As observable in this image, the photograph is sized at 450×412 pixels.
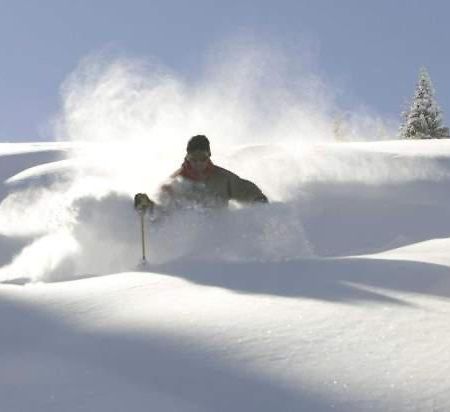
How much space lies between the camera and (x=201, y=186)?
5.64 meters

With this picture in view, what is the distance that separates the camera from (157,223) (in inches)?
212

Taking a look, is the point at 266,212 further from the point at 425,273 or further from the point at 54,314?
the point at 54,314

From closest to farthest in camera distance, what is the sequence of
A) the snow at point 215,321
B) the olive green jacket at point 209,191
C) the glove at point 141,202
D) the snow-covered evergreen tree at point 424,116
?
1. the snow at point 215,321
2. the glove at point 141,202
3. the olive green jacket at point 209,191
4. the snow-covered evergreen tree at point 424,116

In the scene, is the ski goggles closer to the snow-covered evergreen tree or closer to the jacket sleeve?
the jacket sleeve

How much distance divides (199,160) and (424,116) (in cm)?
2717

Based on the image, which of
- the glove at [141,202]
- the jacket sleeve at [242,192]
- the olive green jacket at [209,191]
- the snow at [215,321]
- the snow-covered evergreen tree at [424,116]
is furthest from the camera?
the snow-covered evergreen tree at [424,116]

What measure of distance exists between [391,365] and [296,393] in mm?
355

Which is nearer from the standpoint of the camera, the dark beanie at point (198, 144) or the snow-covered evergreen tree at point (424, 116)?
the dark beanie at point (198, 144)

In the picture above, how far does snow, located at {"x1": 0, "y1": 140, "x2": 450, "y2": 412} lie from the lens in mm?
1738

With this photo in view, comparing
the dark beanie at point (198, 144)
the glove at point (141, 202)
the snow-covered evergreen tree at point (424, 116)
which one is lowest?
the glove at point (141, 202)

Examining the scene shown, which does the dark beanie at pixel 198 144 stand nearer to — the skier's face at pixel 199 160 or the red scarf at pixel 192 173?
the skier's face at pixel 199 160

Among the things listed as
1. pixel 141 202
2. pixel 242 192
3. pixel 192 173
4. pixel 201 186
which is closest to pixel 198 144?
pixel 192 173

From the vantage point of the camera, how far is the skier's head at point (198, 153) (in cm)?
563

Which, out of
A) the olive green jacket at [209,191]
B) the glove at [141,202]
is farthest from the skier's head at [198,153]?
the glove at [141,202]
